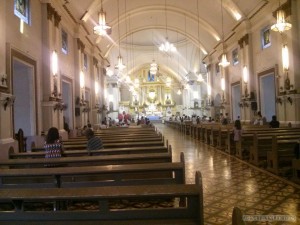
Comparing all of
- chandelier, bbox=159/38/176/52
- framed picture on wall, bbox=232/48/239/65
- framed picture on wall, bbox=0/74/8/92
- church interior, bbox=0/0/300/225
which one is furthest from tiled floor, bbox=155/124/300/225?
chandelier, bbox=159/38/176/52

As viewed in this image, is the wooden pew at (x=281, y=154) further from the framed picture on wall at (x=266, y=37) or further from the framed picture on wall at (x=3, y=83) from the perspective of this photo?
the framed picture on wall at (x=266, y=37)

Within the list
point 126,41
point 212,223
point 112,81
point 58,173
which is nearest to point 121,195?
point 58,173

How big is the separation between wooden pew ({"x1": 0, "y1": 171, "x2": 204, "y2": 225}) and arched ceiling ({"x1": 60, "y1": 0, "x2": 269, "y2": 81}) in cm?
1103

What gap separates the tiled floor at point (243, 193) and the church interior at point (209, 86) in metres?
0.02

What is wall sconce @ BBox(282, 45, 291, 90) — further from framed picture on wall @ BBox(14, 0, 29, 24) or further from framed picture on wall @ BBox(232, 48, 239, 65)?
framed picture on wall @ BBox(14, 0, 29, 24)

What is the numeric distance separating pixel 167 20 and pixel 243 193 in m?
19.6

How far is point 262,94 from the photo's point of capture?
14.1 m

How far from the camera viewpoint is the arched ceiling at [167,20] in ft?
48.3

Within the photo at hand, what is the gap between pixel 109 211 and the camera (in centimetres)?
235

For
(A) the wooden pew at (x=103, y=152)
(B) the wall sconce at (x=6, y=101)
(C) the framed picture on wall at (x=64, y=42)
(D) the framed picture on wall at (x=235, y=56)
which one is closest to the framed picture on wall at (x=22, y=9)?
(B) the wall sconce at (x=6, y=101)

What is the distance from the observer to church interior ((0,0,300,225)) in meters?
5.01

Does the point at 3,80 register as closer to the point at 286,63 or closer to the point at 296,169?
the point at 296,169

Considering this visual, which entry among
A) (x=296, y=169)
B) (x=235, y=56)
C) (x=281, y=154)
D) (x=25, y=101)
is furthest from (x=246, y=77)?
(x=25, y=101)

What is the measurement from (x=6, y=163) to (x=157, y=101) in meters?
34.4
